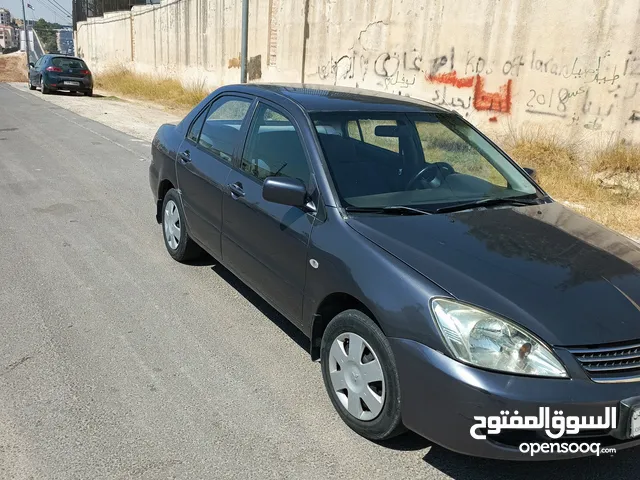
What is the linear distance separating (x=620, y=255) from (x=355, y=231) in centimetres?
143

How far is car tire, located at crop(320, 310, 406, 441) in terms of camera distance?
9.09 feet

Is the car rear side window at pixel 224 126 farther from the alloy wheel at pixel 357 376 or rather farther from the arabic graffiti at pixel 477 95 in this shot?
the arabic graffiti at pixel 477 95

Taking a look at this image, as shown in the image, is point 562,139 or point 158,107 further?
point 158,107

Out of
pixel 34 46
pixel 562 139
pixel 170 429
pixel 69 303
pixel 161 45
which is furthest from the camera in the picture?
pixel 34 46

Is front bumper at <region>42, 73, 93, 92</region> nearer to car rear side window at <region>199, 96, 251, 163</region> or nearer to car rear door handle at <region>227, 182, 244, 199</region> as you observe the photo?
car rear side window at <region>199, 96, 251, 163</region>

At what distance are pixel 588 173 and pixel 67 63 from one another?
20.6 meters

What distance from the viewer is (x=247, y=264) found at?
404cm

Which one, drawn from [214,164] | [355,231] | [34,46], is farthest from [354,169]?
[34,46]

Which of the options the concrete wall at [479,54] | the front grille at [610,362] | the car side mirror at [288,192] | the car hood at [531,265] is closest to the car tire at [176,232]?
the car side mirror at [288,192]

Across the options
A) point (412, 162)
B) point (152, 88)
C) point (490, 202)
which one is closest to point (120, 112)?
point (152, 88)

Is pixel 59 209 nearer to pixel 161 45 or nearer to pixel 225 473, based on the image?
pixel 225 473

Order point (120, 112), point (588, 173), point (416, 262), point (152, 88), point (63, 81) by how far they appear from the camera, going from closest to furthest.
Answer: point (416, 262) < point (588, 173) < point (120, 112) < point (63, 81) < point (152, 88)

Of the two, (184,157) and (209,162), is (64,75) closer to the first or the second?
(184,157)

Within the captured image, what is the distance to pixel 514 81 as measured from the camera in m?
10.4
